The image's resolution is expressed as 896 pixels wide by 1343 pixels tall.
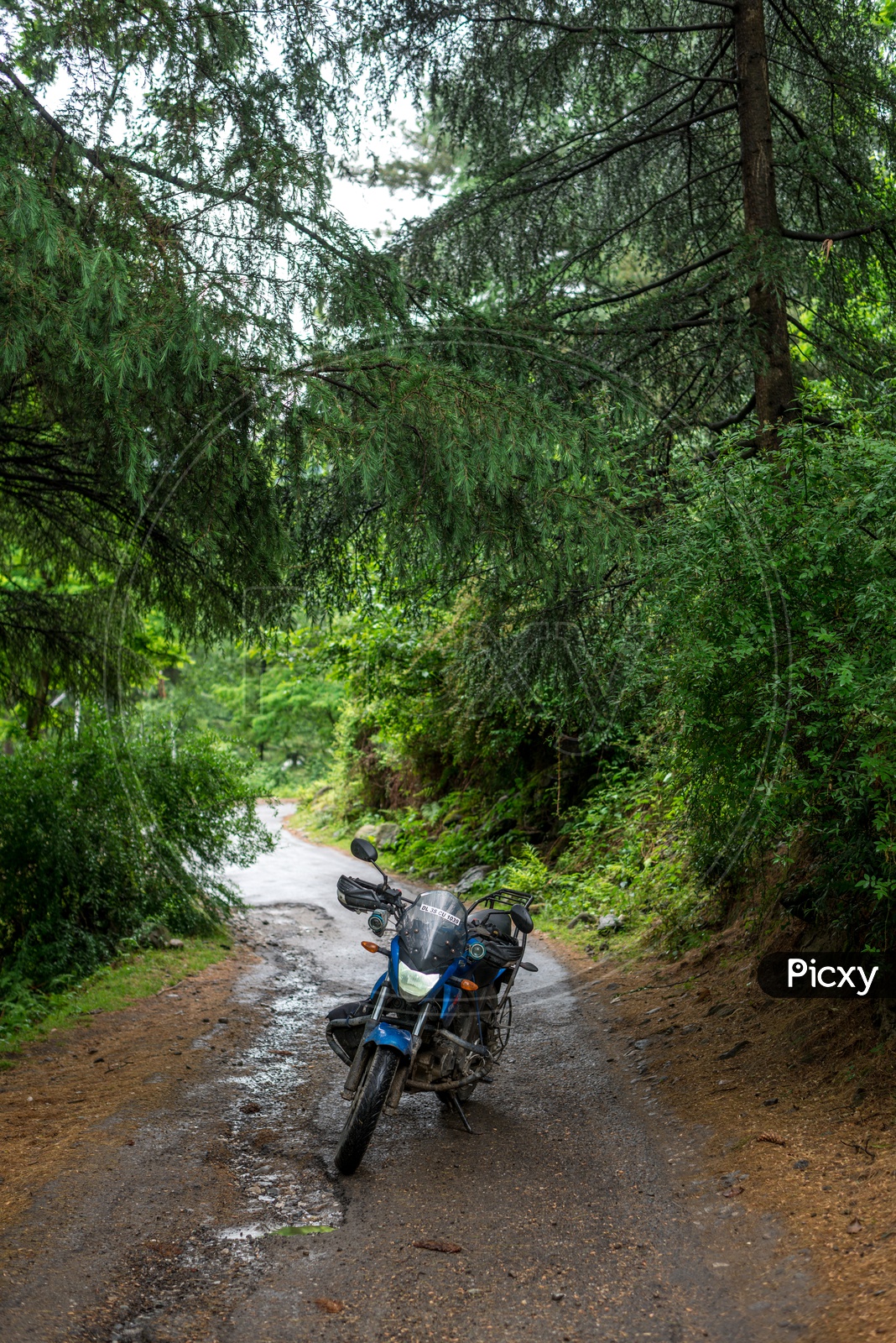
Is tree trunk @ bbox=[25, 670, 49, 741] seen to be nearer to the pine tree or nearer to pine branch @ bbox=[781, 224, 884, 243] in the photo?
the pine tree

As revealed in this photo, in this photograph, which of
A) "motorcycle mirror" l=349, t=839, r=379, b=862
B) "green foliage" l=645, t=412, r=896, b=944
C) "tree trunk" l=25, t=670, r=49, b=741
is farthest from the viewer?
"tree trunk" l=25, t=670, r=49, b=741

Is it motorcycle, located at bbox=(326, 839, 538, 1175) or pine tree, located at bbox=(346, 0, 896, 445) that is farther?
pine tree, located at bbox=(346, 0, 896, 445)

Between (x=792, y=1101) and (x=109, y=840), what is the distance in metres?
7.04

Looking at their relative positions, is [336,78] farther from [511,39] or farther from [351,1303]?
[351,1303]

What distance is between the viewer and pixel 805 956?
247 inches

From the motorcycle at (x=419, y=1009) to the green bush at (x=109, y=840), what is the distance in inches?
194

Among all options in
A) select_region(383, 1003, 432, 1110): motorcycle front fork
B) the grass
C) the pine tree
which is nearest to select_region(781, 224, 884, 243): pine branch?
the pine tree

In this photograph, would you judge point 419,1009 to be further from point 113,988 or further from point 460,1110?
point 113,988

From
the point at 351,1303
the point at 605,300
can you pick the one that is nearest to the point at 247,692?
the point at 605,300

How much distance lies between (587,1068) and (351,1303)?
3.31 meters

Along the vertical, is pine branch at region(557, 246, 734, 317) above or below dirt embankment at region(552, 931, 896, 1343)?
above

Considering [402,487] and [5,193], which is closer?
[5,193]

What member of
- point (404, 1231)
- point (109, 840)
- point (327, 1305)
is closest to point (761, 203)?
point (404, 1231)

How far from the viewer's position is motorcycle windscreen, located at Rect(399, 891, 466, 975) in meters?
4.95
